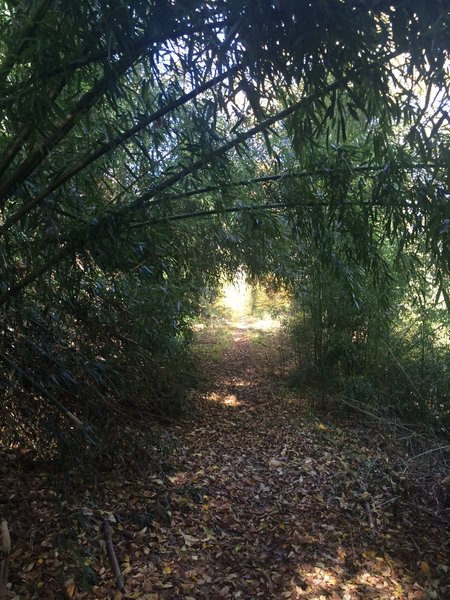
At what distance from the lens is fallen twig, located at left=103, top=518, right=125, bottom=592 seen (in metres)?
2.08

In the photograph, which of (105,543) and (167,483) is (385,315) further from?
(105,543)

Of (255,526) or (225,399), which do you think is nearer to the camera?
(255,526)

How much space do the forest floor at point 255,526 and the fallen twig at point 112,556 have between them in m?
0.03

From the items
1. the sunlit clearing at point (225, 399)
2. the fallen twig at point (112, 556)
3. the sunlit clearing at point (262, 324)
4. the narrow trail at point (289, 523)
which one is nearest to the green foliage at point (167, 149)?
the fallen twig at point (112, 556)

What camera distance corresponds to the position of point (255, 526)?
267 centimetres

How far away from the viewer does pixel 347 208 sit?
2.03 m

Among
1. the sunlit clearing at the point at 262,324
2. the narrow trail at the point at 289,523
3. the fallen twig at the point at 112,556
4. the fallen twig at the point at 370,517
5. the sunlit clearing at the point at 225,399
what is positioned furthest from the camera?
the sunlit clearing at the point at 262,324

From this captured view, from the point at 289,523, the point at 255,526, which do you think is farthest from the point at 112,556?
the point at 289,523

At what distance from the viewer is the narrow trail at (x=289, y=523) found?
2.18m

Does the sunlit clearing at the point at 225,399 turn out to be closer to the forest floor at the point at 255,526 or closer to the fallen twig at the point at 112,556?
the forest floor at the point at 255,526

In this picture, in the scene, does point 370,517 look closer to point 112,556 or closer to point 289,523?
point 289,523

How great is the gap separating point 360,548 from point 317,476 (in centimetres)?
87

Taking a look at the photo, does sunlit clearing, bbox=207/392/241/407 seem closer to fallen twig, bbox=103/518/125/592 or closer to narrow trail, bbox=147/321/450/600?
narrow trail, bbox=147/321/450/600

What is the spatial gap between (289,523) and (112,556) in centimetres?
110
